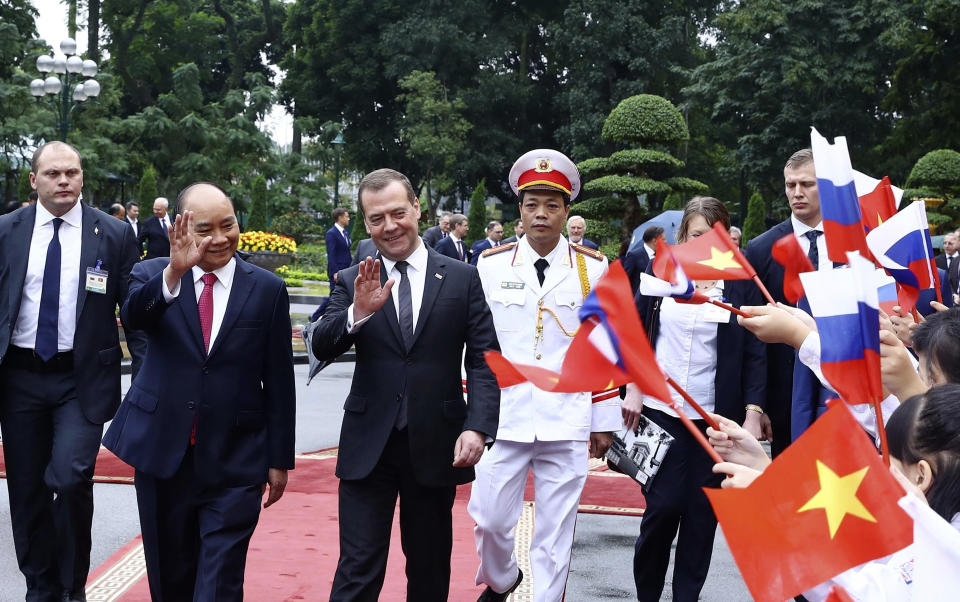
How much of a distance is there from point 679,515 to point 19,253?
3.26 meters

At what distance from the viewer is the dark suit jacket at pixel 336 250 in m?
18.1

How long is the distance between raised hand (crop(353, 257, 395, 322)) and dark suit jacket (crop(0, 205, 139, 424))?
169cm

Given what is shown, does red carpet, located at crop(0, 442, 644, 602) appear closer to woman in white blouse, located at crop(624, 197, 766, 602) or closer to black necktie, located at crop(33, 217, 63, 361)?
woman in white blouse, located at crop(624, 197, 766, 602)

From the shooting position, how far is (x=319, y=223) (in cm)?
4619

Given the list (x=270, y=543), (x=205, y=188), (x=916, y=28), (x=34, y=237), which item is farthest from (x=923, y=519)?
(x=916, y=28)

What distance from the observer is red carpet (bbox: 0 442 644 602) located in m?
5.43

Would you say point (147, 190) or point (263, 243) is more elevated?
point (147, 190)

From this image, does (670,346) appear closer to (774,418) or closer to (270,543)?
(774,418)

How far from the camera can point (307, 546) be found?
20.4 ft

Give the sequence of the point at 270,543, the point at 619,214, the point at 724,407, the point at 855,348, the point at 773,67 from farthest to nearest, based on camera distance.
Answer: the point at 773,67
the point at 619,214
the point at 270,543
the point at 724,407
the point at 855,348

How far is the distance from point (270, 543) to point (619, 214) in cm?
2092

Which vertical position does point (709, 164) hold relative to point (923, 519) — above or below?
above

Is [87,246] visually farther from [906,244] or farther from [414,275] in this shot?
[906,244]

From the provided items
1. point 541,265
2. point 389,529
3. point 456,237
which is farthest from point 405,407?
point 456,237
